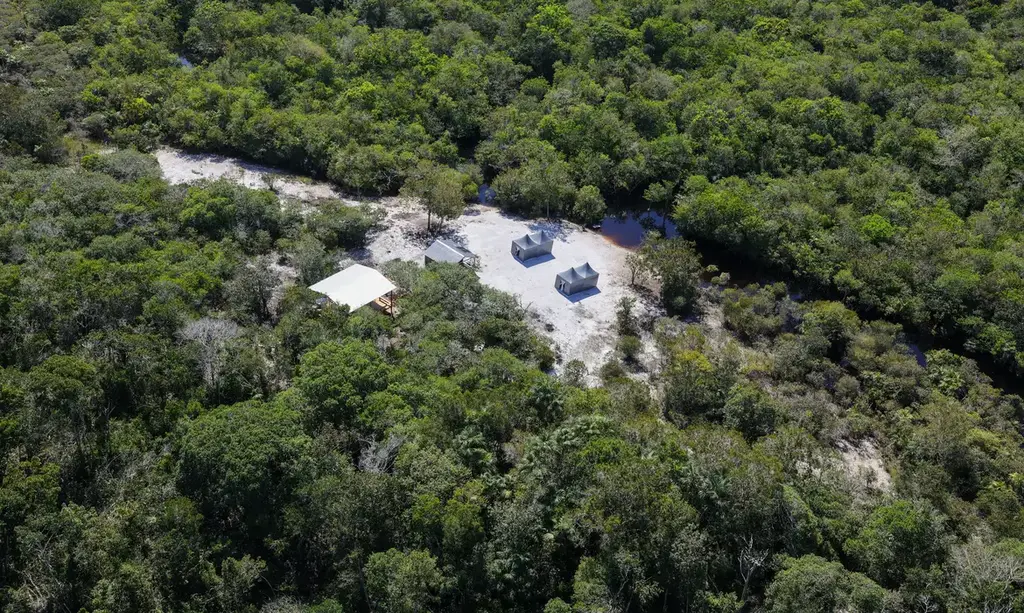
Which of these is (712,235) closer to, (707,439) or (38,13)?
(707,439)

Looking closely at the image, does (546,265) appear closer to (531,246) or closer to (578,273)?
(531,246)

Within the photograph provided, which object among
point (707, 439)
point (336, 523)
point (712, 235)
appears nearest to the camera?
point (336, 523)

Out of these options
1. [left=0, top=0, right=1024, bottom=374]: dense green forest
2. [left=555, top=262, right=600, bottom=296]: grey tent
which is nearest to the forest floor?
[left=555, top=262, right=600, bottom=296]: grey tent

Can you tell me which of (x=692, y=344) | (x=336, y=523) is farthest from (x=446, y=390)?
(x=692, y=344)

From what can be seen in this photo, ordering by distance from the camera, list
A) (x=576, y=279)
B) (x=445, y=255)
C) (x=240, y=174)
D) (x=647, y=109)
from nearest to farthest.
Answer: (x=576, y=279), (x=445, y=255), (x=240, y=174), (x=647, y=109)

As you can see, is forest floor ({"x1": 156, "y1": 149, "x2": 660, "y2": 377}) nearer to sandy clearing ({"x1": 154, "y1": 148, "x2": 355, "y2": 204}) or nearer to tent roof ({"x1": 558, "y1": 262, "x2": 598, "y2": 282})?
sandy clearing ({"x1": 154, "y1": 148, "x2": 355, "y2": 204})

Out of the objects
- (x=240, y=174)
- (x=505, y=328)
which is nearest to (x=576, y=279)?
(x=505, y=328)

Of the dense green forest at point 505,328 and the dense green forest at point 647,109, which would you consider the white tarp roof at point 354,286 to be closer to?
the dense green forest at point 505,328
